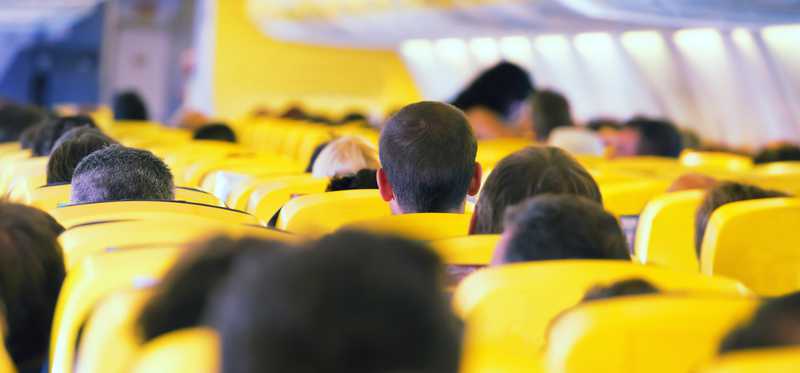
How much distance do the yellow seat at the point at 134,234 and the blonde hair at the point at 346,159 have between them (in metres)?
2.17

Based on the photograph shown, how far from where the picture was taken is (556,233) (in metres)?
2.45

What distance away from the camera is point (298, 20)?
21.5 meters

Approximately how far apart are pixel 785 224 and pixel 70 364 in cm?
220

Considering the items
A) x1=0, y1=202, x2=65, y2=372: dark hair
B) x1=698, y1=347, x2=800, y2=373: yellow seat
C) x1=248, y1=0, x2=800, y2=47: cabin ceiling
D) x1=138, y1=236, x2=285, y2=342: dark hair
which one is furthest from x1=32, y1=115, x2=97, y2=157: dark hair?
x1=698, y1=347, x2=800, y2=373: yellow seat

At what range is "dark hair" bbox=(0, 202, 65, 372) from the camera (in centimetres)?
242

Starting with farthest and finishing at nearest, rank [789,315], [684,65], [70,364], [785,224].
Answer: [684,65], [785,224], [70,364], [789,315]

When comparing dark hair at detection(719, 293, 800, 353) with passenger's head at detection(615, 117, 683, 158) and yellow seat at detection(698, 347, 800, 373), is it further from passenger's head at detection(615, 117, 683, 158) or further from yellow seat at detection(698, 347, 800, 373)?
passenger's head at detection(615, 117, 683, 158)

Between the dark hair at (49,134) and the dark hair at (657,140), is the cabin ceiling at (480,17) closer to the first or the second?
the dark hair at (657,140)

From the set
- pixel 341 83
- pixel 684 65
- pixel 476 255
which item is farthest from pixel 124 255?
pixel 341 83

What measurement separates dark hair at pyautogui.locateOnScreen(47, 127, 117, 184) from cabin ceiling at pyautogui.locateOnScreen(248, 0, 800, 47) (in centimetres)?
509

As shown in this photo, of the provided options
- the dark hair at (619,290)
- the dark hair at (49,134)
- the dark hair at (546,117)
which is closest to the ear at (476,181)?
the dark hair at (619,290)

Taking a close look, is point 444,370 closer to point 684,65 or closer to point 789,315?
point 789,315

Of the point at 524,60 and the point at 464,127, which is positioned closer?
the point at 464,127

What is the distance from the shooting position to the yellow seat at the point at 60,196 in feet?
12.8
